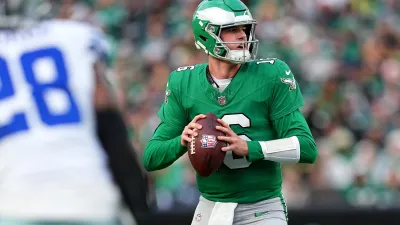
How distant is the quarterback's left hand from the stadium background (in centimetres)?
375

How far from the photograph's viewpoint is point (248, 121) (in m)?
4.17

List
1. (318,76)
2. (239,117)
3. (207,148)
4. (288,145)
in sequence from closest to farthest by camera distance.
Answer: (207,148) < (288,145) < (239,117) < (318,76)

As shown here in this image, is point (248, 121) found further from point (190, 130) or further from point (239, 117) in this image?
point (190, 130)

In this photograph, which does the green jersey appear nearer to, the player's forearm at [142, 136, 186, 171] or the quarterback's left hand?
the player's forearm at [142, 136, 186, 171]

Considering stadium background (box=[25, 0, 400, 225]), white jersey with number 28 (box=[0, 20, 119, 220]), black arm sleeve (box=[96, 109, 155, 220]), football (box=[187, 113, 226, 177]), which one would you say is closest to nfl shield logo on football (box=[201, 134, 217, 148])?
football (box=[187, 113, 226, 177])

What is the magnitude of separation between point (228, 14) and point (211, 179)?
0.84m

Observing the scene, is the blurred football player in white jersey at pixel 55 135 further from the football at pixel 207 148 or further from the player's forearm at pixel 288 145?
the player's forearm at pixel 288 145

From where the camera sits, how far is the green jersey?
4.17 m

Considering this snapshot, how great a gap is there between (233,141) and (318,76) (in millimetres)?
6308

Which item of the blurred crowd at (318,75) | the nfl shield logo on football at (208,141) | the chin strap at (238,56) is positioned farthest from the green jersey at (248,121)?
the blurred crowd at (318,75)

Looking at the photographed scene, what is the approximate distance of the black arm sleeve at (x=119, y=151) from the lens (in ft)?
13.6

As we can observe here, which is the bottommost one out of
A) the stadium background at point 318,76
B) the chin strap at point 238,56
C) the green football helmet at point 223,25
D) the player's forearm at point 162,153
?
the stadium background at point 318,76

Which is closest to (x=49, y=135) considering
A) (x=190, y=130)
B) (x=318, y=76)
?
(x=190, y=130)

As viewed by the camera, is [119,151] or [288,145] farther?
[119,151]
